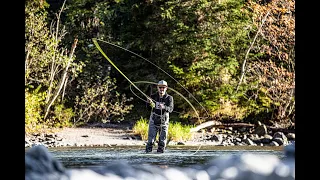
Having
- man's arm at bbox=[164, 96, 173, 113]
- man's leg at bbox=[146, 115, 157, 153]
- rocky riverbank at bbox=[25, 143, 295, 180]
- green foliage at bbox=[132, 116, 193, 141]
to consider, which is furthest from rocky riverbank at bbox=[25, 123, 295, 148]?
rocky riverbank at bbox=[25, 143, 295, 180]

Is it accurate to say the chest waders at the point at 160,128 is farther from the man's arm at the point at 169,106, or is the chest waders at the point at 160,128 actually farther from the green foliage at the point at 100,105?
the green foliage at the point at 100,105

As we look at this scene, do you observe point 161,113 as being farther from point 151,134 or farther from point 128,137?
point 128,137

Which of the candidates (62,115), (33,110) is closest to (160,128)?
(33,110)

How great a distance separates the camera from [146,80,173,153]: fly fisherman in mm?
5859

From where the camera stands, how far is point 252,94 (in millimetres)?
13227

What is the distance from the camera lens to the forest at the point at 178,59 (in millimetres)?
12227

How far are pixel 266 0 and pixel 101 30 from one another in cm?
388

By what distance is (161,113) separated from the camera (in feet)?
19.9

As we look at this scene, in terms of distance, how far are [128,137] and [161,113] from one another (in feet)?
12.5

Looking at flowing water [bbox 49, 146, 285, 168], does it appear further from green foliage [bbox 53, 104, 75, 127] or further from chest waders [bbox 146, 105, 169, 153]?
green foliage [bbox 53, 104, 75, 127]

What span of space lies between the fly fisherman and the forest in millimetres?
5499

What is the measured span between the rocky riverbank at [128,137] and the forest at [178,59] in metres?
0.77
